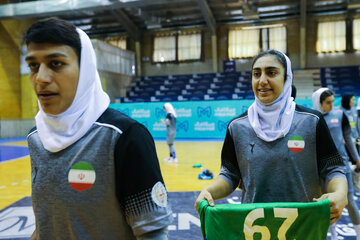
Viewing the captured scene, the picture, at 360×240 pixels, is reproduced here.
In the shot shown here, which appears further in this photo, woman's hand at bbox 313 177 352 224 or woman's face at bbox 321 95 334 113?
woman's face at bbox 321 95 334 113

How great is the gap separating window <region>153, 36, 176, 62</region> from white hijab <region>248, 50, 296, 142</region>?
19757 mm

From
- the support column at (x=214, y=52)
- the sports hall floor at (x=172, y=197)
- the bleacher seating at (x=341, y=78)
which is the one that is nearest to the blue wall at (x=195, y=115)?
the sports hall floor at (x=172, y=197)

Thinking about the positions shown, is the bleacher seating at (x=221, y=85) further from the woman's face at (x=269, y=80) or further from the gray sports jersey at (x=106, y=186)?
the gray sports jersey at (x=106, y=186)

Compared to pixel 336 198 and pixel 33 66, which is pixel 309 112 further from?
pixel 33 66

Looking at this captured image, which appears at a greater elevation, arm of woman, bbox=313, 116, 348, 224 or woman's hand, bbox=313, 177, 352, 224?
arm of woman, bbox=313, 116, 348, 224

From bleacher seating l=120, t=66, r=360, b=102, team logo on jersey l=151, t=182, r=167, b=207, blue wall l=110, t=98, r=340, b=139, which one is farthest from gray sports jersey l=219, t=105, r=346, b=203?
bleacher seating l=120, t=66, r=360, b=102

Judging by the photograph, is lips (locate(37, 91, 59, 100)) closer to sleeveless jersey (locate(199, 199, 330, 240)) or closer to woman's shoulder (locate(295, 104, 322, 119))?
sleeveless jersey (locate(199, 199, 330, 240))

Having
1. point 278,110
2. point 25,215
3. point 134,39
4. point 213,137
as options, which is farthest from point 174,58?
point 278,110

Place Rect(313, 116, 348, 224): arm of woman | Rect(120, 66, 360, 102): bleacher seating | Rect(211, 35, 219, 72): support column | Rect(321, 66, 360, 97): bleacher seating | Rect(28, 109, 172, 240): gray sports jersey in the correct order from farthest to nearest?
Rect(211, 35, 219, 72): support column → Rect(120, 66, 360, 102): bleacher seating → Rect(321, 66, 360, 97): bleacher seating → Rect(313, 116, 348, 224): arm of woman → Rect(28, 109, 172, 240): gray sports jersey

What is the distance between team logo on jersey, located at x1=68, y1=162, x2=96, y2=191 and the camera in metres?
1.05

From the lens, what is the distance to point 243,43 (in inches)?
790

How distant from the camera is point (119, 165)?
105 cm

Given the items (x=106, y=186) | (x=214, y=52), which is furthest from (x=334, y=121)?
(x=214, y=52)

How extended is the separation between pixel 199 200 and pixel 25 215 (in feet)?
11.7
